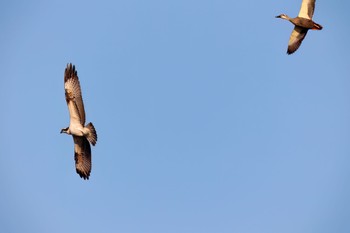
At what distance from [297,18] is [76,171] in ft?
39.8

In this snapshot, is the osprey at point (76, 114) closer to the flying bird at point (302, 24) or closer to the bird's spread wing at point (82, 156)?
the bird's spread wing at point (82, 156)

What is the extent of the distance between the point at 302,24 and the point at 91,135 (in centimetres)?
1103

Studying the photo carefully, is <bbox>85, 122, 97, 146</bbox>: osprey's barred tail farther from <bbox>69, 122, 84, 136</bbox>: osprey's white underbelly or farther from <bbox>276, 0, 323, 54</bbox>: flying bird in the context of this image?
<bbox>276, 0, 323, 54</bbox>: flying bird

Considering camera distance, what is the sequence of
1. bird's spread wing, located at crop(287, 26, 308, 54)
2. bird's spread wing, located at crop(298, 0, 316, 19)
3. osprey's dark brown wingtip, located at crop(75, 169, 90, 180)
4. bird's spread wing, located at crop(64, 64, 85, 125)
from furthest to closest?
1. bird's spread wing, located at crop(287, 26, 308, 54)
2. bird's spread wing, located at crop(298, 0, 316, 19)
3. osprey's dark brown wingtip, located at crop(75, 169, 90, 180)
4. bird's spread wing, located at crop(64, 64, 85, 125)

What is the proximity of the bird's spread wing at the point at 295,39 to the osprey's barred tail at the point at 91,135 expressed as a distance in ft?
33.9

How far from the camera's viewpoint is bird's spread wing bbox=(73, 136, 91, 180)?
2880 centimetres

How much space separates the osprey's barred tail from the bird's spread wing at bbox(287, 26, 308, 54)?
33.9 ft

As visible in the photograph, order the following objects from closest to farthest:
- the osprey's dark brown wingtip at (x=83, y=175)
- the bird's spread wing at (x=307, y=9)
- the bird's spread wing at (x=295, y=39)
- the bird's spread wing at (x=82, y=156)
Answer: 1. the bird's spread wing at (x=82, y=156)
2. the osprey's dark brown wingtip at (x=83, y=175)
3. the bird's spread wing at (x=307, y=9)
4. the bird's spread wing at (x=295, y=39)

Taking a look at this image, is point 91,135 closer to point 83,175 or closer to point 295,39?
point 83,175

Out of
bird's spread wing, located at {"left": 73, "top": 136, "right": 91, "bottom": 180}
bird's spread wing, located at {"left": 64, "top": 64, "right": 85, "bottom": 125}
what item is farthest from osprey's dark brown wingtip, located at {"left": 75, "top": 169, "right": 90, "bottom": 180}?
bird's spread wing, located at {"left": 64, "top": 64, "right": 85, "bottom": 125}

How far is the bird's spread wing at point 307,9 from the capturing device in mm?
30906

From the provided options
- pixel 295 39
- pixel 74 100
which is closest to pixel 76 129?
pixel 74 100

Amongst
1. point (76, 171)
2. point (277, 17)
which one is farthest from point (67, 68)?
point (277, 17)

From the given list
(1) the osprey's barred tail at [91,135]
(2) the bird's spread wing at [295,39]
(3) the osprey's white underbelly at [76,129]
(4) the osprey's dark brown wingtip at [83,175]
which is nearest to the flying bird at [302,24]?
(2) the bird's spread wing at [295,39]
